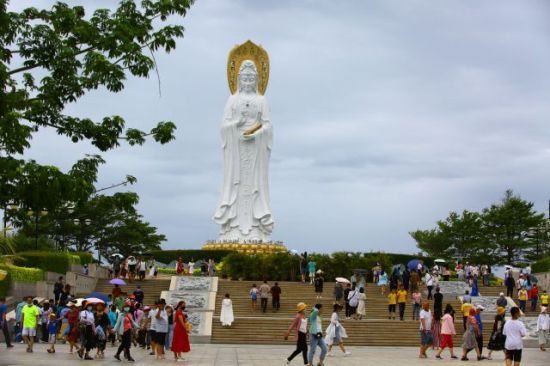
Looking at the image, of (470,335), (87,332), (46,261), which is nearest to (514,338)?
(470,335)

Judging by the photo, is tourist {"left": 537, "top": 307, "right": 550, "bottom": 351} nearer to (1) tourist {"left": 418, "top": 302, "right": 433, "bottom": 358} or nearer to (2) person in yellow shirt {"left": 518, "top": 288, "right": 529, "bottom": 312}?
(1) tourist {"left": 418, "top": 302, "right": 433, "bottom": 358}

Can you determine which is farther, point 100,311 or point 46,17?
point 100,311

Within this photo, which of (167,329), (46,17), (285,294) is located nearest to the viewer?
(46,17)

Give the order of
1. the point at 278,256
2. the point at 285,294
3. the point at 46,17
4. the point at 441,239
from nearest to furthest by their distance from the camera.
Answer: the point at 46,17
the point at 285,294
the point at 278,256
the point at 441,239

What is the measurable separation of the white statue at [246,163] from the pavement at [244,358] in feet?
80.3

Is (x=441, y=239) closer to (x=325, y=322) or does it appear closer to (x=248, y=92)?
(x=248, y=92)

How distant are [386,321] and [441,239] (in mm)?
31489

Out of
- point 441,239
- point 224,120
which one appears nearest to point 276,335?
point 224,120

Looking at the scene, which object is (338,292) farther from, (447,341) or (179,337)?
(179,337)

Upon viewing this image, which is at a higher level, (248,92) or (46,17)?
(248,92)

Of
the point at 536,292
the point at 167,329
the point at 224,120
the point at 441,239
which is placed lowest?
the point at 167,329

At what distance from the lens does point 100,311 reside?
743 inches

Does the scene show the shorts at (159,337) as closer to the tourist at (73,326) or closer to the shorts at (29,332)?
the tourist at (73,326)

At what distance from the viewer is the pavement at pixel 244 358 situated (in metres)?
17.4
